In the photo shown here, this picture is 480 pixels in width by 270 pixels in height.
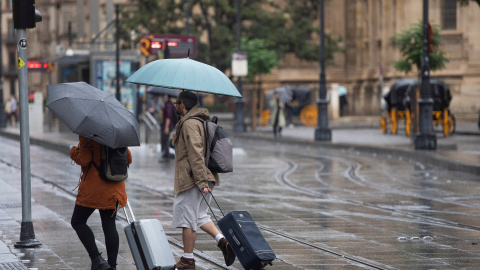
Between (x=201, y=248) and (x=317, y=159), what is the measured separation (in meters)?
15.1

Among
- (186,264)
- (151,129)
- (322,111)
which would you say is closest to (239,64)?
(322,111)

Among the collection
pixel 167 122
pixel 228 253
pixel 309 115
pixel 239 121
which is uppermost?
pixel 167 122

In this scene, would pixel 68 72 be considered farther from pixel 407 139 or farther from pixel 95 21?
pixel 407 139

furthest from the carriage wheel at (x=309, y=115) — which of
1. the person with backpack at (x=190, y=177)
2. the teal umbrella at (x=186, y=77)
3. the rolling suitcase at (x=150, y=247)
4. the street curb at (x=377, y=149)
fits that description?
the rolling suitcase at (x=150, y=247)

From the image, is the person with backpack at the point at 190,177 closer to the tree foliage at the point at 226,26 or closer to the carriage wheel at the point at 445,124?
the carriage wheel at the point at 445,124

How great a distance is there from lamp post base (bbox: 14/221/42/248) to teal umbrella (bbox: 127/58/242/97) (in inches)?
81.4

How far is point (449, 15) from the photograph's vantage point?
51.1 m

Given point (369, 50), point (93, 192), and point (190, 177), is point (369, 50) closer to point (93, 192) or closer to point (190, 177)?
point (190, 177)

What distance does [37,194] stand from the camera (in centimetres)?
1595

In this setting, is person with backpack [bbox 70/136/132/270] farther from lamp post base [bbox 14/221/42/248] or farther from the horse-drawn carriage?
the horse-drawn carriage

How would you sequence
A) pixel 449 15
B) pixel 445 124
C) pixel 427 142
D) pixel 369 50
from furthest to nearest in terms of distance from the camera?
pixel 369 50 → pixel 449 15 → pixel 445 124 → pixel 427 142

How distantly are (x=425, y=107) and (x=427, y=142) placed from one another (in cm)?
100

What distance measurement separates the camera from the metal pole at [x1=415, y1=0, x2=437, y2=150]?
2473 cm

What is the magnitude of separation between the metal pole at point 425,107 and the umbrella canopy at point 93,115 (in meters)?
17.2
